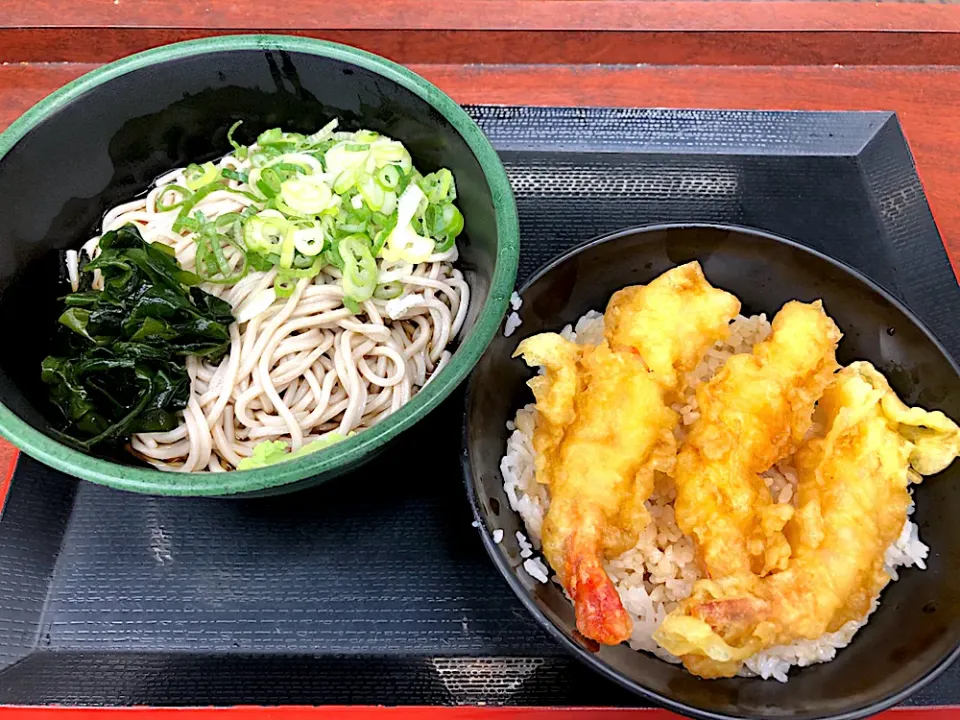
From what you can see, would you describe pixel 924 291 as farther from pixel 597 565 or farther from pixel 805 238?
pixel 597 565

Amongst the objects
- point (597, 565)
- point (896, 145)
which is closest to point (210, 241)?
point (597, 565)

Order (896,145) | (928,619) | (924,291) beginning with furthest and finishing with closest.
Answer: (896,145) < (924,291) < (928,619)

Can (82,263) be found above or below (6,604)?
above

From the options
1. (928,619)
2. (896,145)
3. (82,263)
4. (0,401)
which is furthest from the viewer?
(896,145)

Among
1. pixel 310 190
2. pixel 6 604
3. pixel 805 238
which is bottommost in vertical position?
pixel 6 604

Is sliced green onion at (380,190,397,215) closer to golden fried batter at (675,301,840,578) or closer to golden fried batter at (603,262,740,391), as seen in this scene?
golden fried batter at (603,262,740,391)

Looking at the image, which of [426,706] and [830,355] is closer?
[426,706]

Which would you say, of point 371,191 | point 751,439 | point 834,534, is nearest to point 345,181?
point 371,191
